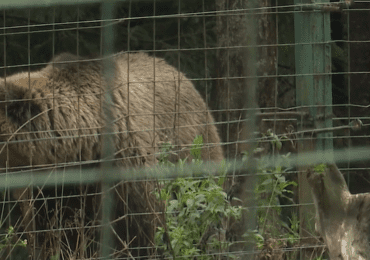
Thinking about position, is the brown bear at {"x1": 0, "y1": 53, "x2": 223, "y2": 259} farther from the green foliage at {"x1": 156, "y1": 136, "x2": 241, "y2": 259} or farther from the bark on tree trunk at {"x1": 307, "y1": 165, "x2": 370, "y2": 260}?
the bark on tree trunk at {"x1": 307, "y1": 165, "x2": 370, "y2": 260}

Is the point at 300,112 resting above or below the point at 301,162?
above

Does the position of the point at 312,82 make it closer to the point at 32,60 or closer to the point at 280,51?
the point at 280,51

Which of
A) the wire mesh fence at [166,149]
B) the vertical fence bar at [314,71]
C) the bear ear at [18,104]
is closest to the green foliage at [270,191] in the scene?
the wire mesh fence at [166,149]

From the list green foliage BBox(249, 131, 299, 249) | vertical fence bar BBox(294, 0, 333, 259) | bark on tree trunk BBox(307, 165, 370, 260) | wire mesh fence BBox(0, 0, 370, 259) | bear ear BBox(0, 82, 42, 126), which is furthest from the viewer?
bear ear BBox(0, 82, 42, 126)

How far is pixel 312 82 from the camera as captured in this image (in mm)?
4344

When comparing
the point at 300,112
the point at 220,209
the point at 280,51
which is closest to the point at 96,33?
the point at 280,51

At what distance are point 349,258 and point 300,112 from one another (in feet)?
3.52

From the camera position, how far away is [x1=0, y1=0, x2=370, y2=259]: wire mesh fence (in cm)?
388

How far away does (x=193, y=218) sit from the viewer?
3.78 metres

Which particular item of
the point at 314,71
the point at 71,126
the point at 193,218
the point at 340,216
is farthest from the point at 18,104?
the point at 340,216

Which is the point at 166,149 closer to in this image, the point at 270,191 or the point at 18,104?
the point at 270,191

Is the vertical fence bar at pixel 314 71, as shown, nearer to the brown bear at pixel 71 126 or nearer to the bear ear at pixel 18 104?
the brown bear at pixel 71 126

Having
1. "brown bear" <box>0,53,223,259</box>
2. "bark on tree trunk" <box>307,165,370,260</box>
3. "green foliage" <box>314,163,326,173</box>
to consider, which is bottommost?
"bark on tree trunk" <box>307,165,370,260</box>

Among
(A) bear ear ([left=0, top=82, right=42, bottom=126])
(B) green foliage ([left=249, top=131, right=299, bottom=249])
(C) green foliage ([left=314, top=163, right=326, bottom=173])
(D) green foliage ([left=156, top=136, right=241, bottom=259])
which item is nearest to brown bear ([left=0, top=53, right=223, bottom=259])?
(A) bear ear ([left=0, top=82, right=42, bottom=126])
